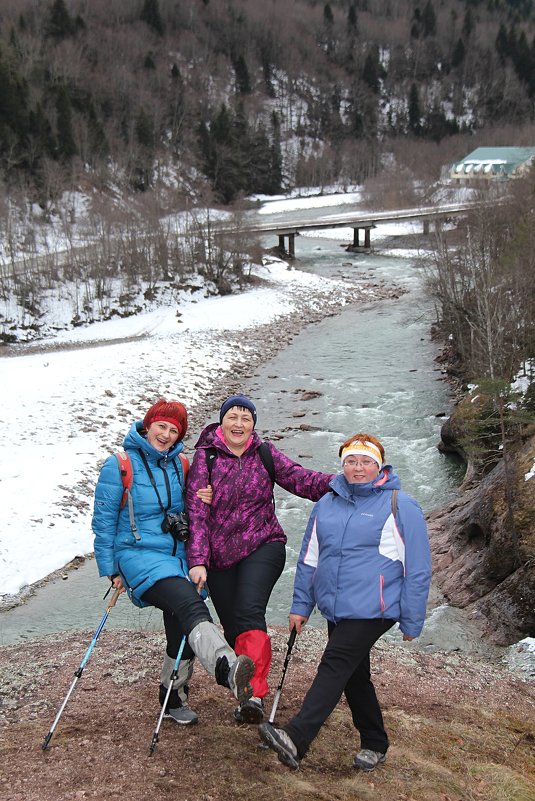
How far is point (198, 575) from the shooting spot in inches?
201

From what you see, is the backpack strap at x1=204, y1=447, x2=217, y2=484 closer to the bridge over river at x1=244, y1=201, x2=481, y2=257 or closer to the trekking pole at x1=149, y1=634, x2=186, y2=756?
the trekking pole at x1=149, y1=634, x2=186, y2=756

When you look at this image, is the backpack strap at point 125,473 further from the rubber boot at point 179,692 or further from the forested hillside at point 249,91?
the forested hillside at point 249,91

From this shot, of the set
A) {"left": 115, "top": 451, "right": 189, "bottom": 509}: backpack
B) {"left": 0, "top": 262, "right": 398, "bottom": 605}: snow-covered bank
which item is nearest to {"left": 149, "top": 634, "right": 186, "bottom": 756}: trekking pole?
{"left": 115, "top": 451, "right": 189, "bottom": 509}: backpack

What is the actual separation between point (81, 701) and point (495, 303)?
62.2 ft

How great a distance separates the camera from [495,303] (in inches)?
880

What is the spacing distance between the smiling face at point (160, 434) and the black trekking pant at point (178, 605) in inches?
37.5

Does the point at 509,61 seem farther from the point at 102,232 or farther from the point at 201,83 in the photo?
the point at 102,232

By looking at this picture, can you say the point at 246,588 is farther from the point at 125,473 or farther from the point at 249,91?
the point at 249,91

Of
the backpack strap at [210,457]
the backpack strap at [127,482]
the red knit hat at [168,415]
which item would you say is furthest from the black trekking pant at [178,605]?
the red knit hat at [168,415]

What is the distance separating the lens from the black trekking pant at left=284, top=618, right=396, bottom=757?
4.57 meters

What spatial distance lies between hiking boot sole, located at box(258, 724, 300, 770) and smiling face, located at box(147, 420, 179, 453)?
2037 mm

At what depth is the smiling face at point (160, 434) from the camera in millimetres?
5324

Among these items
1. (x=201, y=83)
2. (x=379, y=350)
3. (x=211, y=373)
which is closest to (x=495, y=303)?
(x=379, y=350)

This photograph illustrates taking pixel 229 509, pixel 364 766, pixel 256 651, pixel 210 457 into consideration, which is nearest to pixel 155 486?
pixel 210 457
